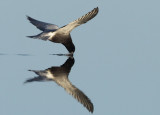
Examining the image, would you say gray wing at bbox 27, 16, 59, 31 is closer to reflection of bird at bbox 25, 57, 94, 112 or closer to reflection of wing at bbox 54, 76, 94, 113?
reflection of bird at bbox 25, 57, 94, 112

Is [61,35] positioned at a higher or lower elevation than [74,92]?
higher

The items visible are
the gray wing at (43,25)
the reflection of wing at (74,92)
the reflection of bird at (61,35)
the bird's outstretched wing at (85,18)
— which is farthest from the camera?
the gray wing at (43,25)

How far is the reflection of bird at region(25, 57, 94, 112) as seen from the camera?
15.5 feet

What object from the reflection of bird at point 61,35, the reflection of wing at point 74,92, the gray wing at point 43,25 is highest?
the gray wing at point 43,25

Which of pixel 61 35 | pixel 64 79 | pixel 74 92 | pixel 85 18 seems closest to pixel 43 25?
pixel 61 35

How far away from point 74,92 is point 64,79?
412 millimetres

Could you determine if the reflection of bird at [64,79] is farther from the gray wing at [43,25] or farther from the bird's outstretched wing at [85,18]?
the gray wing at [43,25]

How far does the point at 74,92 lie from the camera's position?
4941 mm

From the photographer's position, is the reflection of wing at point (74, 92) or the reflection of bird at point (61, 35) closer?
the reflection of wing at point (74, 92)

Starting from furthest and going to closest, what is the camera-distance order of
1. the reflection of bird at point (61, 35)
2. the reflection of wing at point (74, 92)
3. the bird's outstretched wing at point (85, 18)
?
the reflection of bird at point (61, 35), the bird's outstretched wing at point (85, 18), the reflection of wing at point (74, 92)

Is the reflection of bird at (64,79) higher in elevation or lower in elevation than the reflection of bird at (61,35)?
lower

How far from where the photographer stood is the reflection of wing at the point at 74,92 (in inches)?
183

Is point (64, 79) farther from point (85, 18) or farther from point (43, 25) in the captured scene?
point (43, 25)

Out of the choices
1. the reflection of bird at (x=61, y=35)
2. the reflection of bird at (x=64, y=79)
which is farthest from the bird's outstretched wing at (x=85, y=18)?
the reflection of bird at (x=64, y=79)
